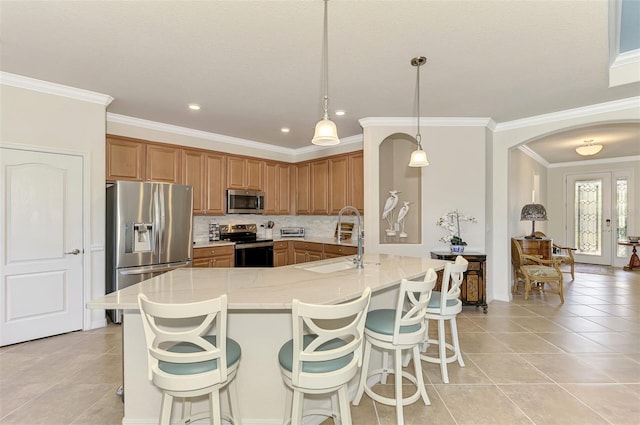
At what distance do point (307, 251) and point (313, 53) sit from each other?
11.4ft

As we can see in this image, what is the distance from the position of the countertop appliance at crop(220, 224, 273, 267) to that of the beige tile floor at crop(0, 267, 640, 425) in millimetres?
1879

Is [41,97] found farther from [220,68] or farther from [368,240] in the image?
[368,240]

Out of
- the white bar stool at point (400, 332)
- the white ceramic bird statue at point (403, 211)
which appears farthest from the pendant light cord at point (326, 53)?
the white ceramic bird statue at point (403, 211)

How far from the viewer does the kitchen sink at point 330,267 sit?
2498 millimetres

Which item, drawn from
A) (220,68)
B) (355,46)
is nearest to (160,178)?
(220,68)

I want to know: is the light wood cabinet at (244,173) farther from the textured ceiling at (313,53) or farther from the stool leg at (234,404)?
the stool leg at (234,404)

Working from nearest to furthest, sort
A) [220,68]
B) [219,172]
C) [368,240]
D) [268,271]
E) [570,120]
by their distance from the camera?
[268,271] < [220,68] < [570,120] < [368,240] < [219,172]

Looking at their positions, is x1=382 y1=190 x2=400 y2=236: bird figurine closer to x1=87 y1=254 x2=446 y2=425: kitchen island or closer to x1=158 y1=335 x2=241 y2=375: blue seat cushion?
x1=87 y1=254 x2=446 y2=425: kitchen island

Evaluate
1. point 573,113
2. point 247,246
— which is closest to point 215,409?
point 247,246

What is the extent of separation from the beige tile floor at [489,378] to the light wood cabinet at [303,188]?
319 cm

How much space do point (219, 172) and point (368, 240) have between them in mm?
2601

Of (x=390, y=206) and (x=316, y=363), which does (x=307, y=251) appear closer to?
(x=390, y=206)

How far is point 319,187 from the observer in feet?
18.7

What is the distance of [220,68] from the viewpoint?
2879mm
